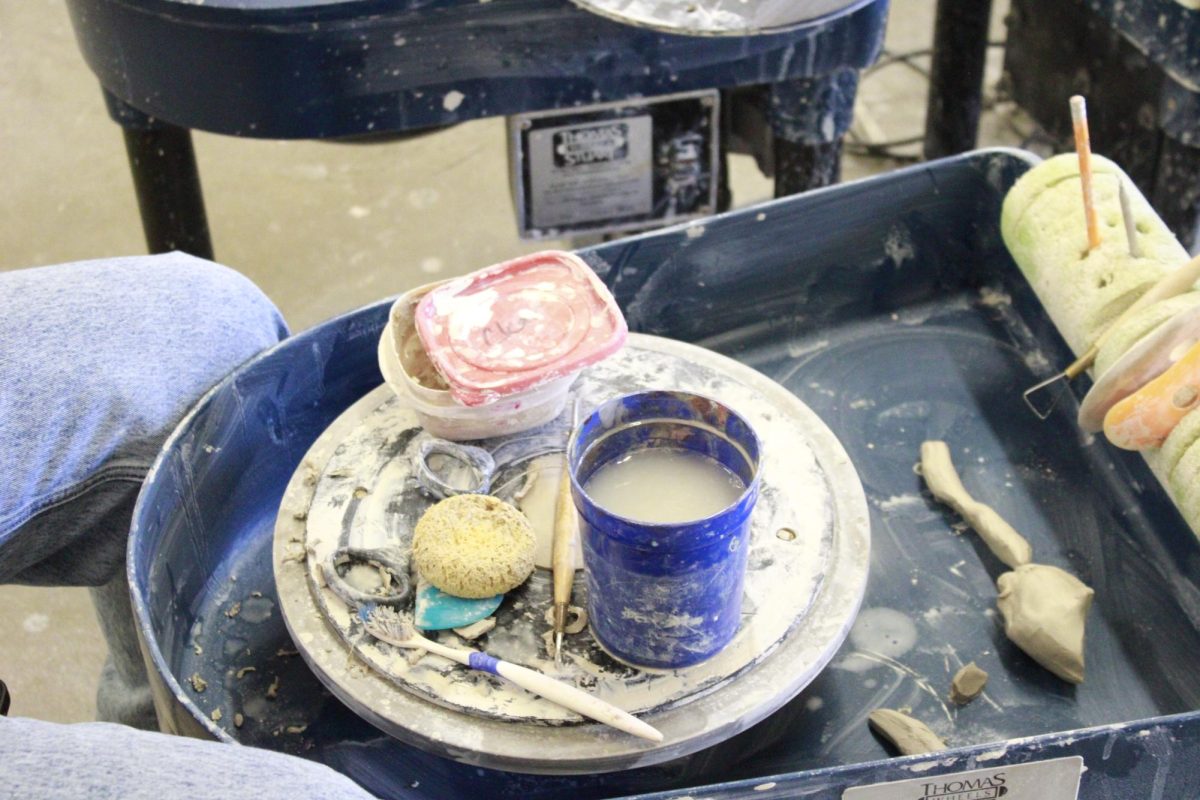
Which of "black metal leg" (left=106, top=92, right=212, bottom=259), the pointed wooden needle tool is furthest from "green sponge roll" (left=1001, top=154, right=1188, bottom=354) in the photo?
"black metal leg" (left=106, top=92, right=212, bottom=259)

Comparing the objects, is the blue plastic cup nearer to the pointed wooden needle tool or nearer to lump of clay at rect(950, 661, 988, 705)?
the pointed wooden needle tool

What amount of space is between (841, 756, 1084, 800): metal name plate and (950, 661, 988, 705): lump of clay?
0.16 metres

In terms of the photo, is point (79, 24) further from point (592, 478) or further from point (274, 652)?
point (592, 478)

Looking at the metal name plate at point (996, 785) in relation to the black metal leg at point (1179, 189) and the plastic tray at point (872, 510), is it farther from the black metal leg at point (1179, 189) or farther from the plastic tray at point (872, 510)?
the black metal leg at point (1179, 189)

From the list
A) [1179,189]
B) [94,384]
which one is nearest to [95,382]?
[94,384]

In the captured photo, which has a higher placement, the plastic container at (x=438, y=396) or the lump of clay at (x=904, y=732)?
the plastic container at (x=438, y=396)

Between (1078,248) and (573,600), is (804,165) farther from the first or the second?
(573,600)

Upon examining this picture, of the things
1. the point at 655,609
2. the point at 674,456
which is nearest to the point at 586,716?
the point at 655,609

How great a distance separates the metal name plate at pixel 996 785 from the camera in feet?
3.14

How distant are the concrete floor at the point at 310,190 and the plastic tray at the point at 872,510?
3.39ft

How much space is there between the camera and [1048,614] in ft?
3.85

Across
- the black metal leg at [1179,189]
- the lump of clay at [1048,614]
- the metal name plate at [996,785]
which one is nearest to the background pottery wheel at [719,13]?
the lump of clay at [1048,614]

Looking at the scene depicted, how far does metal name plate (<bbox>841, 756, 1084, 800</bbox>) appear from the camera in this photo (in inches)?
37.7

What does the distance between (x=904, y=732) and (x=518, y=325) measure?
0.50 m
